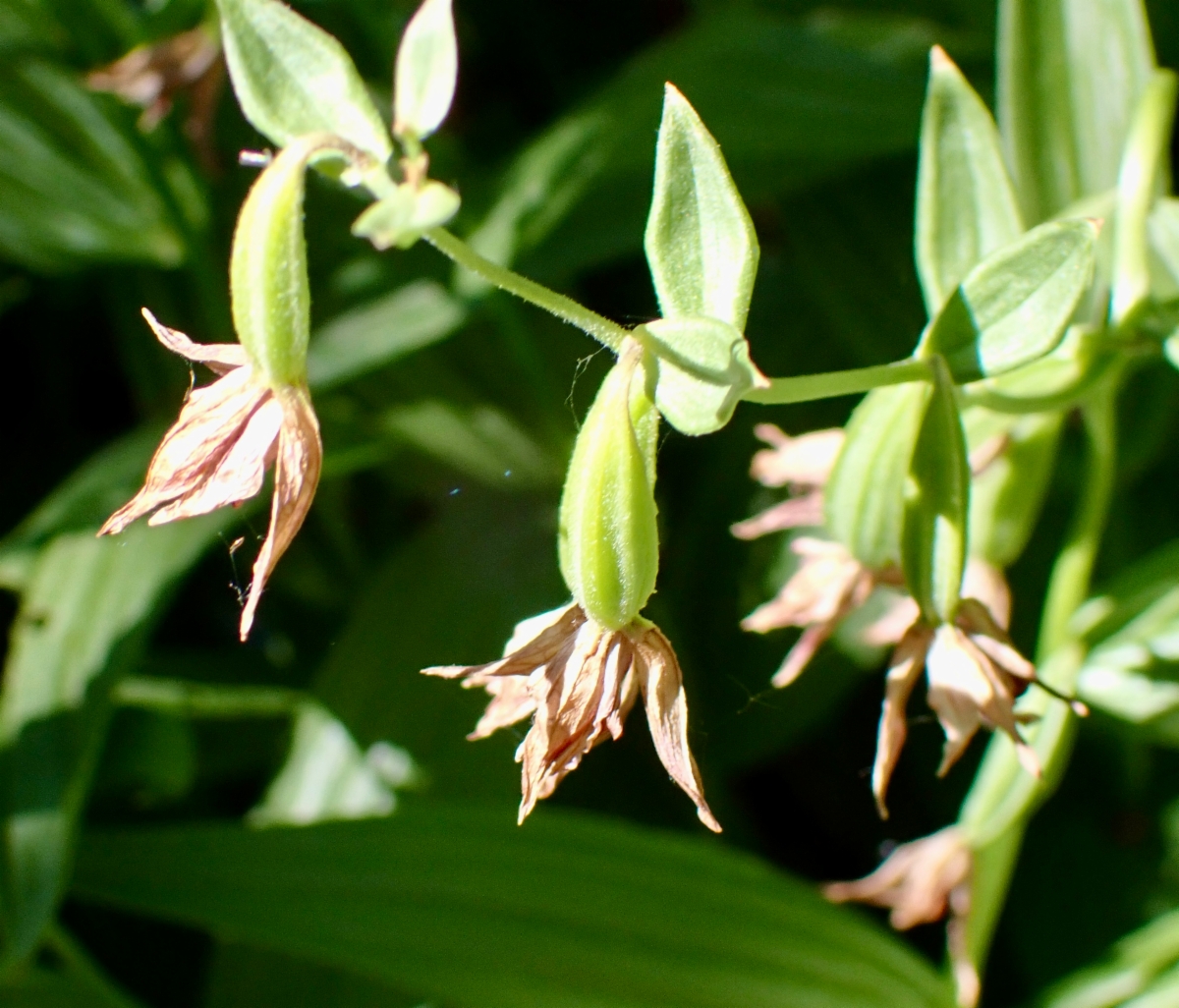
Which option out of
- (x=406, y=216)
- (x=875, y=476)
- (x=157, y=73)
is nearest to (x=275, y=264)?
(x=406, y=216)

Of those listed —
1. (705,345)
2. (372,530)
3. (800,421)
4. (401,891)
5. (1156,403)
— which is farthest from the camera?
(372,530)

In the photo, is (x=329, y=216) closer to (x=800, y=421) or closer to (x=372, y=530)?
(x=372, y=530)

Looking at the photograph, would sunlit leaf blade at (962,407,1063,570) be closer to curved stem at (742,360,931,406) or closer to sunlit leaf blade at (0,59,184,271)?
curved stem at (742,360,931,406)

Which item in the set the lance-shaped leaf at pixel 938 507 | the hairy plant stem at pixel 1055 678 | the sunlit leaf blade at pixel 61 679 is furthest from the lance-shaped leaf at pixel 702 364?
the sunlit leaf blade at pixel 61 679

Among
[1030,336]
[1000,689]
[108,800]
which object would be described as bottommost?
[108,800]

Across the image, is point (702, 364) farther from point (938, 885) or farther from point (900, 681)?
point (938, 885)

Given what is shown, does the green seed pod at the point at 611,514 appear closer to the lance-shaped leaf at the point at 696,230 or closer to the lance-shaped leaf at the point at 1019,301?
the lance-shaped leaf at the point at 696,230

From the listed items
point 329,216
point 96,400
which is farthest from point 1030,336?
point 96,400

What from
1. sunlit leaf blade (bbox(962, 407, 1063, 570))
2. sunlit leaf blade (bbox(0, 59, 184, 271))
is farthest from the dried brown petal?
sunlit leaf blade (bbox(0, 59, 184, 271))
